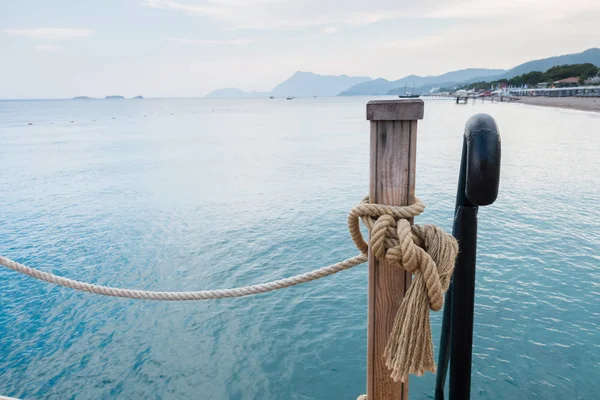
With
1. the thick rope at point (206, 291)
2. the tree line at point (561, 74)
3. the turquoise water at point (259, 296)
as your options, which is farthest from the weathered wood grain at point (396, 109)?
the tree line at point (561, 74)

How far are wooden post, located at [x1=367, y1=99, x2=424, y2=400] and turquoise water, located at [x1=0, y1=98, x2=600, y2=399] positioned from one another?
5.12 meters

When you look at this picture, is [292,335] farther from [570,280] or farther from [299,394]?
[570,280]

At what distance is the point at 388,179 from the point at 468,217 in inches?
21.5

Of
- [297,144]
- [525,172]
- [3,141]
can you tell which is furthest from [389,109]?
[3,141]

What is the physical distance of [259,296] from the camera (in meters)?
9.34

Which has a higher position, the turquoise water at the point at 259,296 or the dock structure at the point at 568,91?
the dock structure at the point at 568,91

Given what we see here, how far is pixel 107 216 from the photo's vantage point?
15.7 m

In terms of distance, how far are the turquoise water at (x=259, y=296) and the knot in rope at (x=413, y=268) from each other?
207 inches

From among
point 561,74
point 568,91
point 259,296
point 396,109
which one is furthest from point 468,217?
point 561,74

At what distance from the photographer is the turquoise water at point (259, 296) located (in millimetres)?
6605

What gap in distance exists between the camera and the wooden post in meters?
1.56

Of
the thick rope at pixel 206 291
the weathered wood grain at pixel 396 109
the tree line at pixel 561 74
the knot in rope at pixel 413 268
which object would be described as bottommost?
the thick rope at pixel 206 291

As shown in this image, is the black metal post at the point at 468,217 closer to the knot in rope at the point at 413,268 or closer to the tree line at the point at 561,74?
the knot in rope at the point at 413,268

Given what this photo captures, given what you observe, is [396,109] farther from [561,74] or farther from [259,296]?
[561,74]
